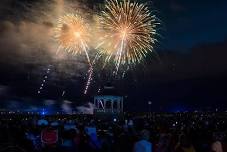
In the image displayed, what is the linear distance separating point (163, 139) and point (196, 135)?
29.0 ft

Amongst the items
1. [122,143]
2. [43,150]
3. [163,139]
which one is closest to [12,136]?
[43,150]

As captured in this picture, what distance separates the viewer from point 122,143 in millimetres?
22734

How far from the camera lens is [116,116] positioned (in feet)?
375

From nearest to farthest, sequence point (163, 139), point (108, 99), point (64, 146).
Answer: point (163, 139) < point (64, 146) < point (108, 99)

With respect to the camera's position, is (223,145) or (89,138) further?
(89,138)

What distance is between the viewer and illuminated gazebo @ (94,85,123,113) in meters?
120

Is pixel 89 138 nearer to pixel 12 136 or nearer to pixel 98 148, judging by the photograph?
pixel 98 148

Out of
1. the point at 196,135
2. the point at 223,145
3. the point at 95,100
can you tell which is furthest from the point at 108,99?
the point at 223,145

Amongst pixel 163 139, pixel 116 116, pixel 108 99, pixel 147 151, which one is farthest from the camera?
pixel 108 99

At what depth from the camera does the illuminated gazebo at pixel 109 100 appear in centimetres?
12038

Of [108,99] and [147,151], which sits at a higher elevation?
[108,99]

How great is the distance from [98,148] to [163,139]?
339cm

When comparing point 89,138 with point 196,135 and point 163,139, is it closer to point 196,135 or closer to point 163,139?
point 163,139

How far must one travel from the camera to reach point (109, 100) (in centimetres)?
12281
